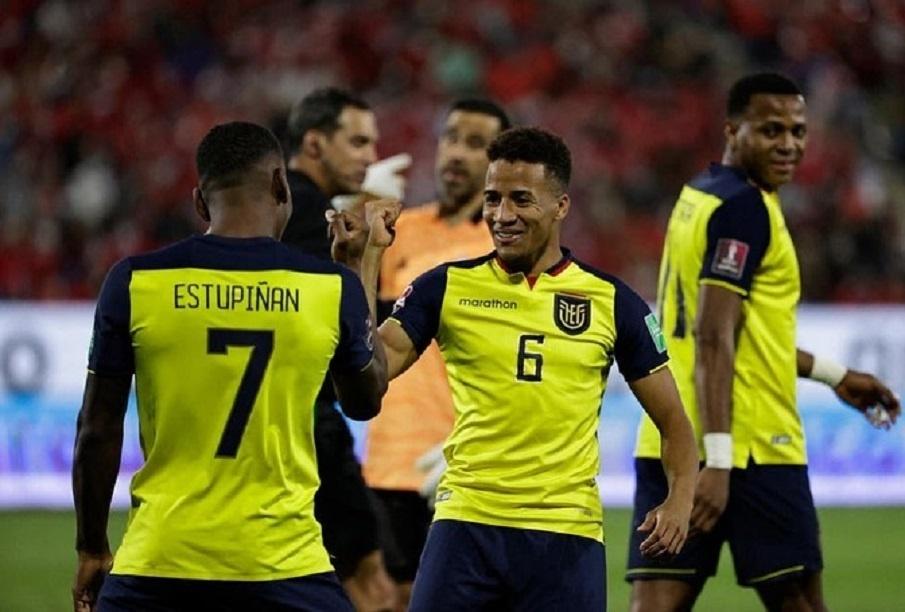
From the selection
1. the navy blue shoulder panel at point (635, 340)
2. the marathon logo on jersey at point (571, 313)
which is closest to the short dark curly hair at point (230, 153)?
the marathon logo on jersey at point (571, 313)

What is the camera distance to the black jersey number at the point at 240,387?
427 cm

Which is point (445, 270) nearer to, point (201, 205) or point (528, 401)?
point (528, 401)

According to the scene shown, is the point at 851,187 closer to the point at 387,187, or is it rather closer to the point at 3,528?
the point at 3,528

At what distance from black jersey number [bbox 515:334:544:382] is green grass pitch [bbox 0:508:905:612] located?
178 inches

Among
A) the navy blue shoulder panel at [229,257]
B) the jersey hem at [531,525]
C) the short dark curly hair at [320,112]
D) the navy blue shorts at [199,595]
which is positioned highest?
the short dark curly hair at [320,112]

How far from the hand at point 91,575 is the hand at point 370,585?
2.58m

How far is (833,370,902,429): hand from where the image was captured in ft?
22.8

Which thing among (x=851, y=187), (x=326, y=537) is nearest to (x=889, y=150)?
(x=851, y=187)

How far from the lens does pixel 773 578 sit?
626 centimetres

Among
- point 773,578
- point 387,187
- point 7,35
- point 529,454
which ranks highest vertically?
point 7,35

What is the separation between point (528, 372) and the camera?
511 cm

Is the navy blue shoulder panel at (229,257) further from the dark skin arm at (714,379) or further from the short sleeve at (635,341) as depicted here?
the dark skin arm at (714,379)

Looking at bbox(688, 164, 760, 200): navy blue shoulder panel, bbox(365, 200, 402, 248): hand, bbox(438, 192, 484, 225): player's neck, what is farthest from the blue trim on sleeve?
bbox(438, 192, 484, 225): player's neck

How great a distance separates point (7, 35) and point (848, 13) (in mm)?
9361
